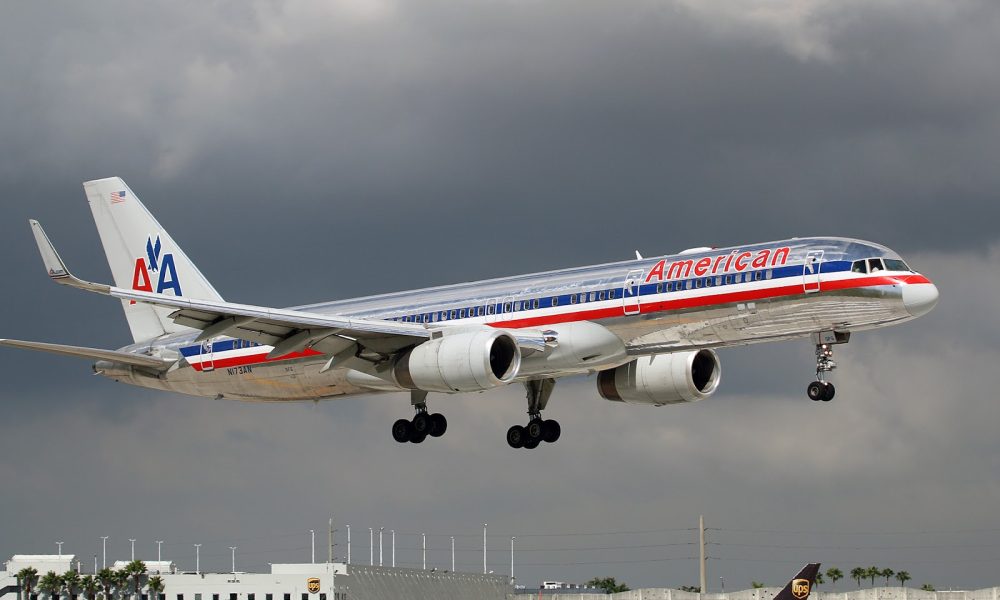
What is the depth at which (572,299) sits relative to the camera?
193 feet

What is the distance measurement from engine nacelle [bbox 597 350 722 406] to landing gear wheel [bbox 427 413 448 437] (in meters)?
7.39

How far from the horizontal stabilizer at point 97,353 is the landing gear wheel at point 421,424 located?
1151cm

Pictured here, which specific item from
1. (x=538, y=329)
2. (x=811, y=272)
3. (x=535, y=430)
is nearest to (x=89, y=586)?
(x=535, y=430)

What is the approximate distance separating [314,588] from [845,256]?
3734 inches

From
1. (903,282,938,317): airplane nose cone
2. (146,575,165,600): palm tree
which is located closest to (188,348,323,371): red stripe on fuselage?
(903,282,938,317): airplane nose cone

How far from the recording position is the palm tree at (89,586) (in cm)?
14888

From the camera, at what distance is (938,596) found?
152 metres

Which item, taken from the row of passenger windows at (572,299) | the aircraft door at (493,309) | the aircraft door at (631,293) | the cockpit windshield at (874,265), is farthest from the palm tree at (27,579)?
the cockpit windshield at (874,265)

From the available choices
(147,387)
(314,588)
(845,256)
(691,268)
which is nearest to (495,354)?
(691,268)

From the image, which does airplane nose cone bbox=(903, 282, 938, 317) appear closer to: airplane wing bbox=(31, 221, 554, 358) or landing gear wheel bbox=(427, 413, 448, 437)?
airplane wing bbox=(31, 221, 554, 358)

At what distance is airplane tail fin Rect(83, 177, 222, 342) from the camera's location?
242 ft

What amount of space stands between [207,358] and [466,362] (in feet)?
53.2

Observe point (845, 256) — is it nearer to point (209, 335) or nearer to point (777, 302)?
point (777, 302)

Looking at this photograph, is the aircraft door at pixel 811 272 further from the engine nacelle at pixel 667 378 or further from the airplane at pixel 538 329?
the engine nacelle at pixel 667 378
